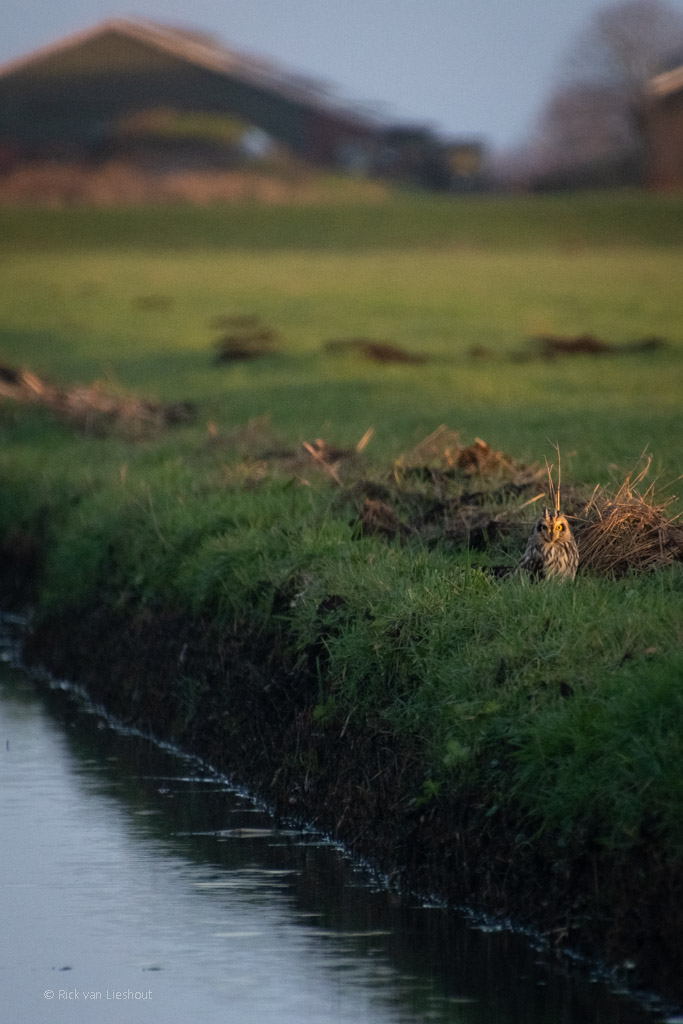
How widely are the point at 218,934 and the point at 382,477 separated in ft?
16.8

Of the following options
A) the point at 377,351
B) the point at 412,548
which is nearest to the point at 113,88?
the point at 377,351

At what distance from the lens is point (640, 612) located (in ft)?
28.3

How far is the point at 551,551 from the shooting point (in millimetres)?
9359

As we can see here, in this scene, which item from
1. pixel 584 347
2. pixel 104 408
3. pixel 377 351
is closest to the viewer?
pixel 104 408

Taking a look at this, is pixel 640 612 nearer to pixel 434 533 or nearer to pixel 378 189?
pixel 434 533

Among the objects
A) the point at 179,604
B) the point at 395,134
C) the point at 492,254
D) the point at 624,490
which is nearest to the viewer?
the point at 624,490

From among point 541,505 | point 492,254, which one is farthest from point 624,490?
point 492,254

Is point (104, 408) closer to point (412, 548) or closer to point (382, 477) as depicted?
point (382, 477)

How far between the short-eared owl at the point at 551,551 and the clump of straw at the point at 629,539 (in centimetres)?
36

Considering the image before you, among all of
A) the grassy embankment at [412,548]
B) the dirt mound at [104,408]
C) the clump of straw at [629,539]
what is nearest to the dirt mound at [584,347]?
the grassy embankment at [412,548]

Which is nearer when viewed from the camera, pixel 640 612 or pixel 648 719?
pixel 648 719

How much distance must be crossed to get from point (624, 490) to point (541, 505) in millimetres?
1006

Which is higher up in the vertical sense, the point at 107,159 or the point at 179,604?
the point at 107,159

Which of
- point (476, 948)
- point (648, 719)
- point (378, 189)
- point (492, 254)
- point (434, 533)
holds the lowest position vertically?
point (476, 948)
